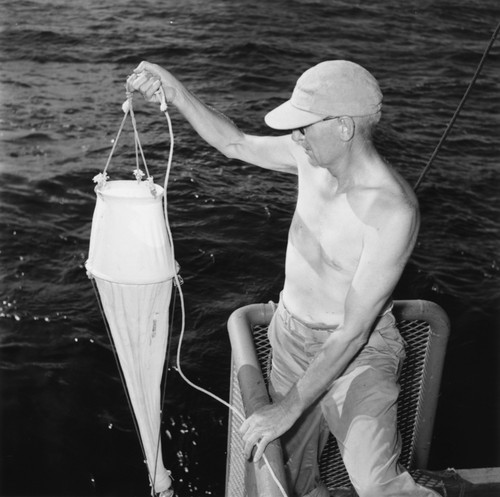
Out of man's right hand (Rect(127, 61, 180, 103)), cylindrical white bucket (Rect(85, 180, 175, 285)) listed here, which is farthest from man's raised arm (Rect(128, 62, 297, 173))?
cylindrical white bucket (Rect(85, 180, 175, 285))

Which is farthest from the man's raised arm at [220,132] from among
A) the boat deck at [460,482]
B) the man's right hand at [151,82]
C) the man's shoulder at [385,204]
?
the boat deck at [460,482]

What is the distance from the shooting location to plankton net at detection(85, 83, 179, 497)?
3.59m

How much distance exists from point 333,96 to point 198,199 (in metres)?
9.09

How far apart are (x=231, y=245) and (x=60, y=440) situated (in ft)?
13.4

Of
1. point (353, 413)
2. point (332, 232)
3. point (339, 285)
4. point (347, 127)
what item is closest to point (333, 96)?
point (347, 127)

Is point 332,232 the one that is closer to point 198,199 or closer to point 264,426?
point 264,426

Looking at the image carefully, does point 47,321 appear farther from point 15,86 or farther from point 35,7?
point 35,7

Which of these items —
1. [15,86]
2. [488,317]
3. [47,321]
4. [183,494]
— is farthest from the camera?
[15,86]

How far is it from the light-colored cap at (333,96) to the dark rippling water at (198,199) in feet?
17.7

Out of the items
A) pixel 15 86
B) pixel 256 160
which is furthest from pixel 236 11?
pixel 256 160

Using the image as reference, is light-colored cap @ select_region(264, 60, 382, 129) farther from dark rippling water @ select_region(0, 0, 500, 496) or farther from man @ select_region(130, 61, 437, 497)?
dark rippling water @ select_region(0, 0, 500, 496)

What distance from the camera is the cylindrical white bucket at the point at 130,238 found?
3574 millimetres

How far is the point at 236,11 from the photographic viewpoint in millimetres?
20281

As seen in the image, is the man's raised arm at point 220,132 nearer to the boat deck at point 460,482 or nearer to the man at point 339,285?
the man at point 339,285
